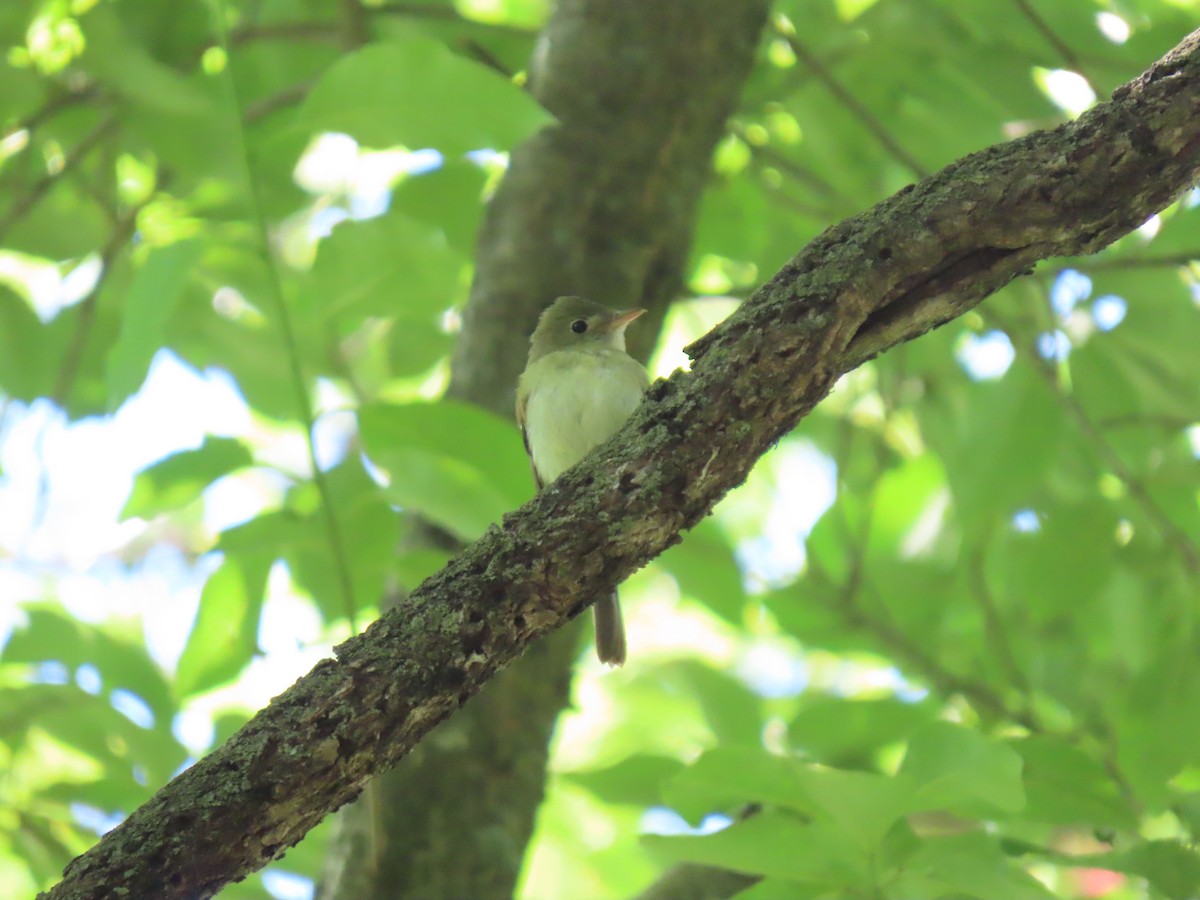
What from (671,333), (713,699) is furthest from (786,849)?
(671,333)

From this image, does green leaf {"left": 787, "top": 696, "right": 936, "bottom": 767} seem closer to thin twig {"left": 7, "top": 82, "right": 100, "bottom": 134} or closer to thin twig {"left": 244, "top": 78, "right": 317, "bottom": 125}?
thin twig {"left": 244, "top": 78, "right": 317, "bottom": 125}

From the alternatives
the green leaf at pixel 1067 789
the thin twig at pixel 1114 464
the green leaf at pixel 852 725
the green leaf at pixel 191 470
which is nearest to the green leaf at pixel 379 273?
the green leaf at pixel 191 470

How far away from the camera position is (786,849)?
Result: 2.15 meters

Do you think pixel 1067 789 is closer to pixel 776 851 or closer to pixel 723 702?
pixel 776 851

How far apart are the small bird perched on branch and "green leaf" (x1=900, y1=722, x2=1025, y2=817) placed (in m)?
1.88

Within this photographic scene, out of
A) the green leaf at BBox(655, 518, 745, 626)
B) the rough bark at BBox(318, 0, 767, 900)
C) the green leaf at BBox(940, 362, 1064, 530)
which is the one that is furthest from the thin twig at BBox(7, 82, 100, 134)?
the green leaf at BBox(940, 362, 1064, 530)

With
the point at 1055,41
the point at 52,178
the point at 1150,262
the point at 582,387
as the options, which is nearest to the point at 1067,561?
the point at 1150,262

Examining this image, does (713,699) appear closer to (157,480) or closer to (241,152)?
(157,480)

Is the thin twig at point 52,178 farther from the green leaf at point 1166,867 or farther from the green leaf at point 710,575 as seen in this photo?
the green leaf at point 1166,867

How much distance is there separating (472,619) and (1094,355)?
7.93ft

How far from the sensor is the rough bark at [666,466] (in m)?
1.74

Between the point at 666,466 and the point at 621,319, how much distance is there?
2.18m

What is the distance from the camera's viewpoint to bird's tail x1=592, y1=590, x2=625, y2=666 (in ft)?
13.3

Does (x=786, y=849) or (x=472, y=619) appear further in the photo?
(x=786, y=849)
